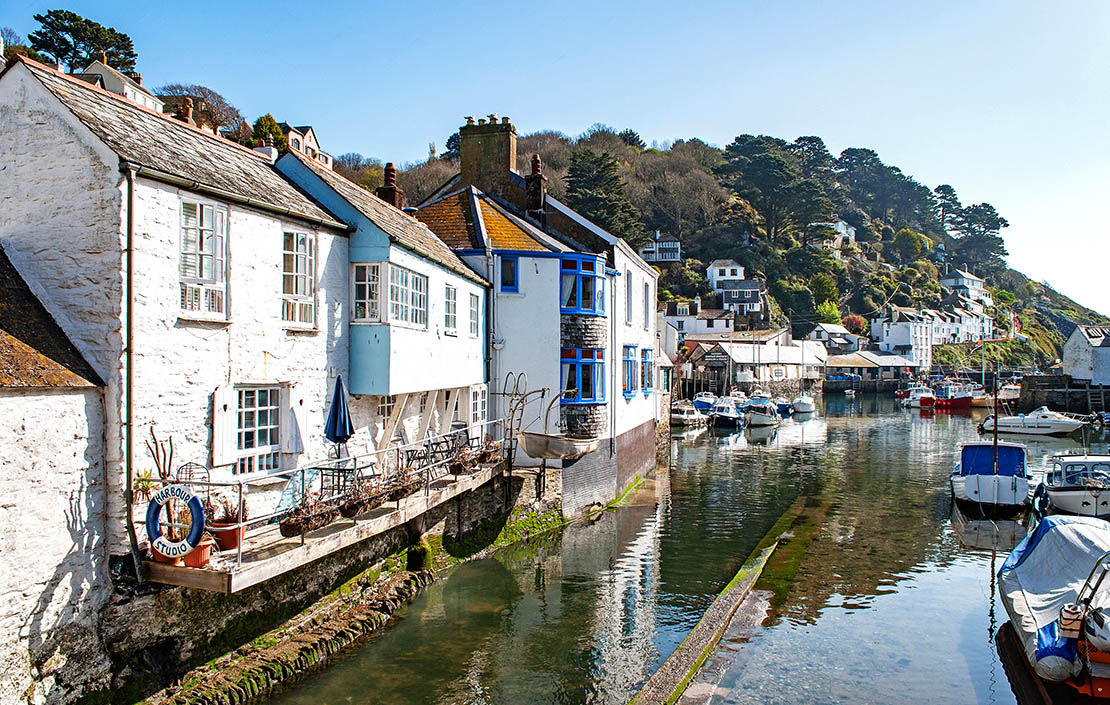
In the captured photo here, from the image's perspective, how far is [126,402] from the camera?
9.68 metres

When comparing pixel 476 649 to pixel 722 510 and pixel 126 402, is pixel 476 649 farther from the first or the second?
pixel 722 510

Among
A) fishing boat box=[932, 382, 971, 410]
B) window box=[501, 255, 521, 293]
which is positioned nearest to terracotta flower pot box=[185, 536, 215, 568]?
window box=[501, 255, 521, 293]

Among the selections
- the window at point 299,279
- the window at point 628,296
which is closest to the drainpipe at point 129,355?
the window at point 299,279

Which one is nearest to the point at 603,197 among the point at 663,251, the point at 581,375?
the point at 663,251

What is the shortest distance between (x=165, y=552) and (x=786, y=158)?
118 meters

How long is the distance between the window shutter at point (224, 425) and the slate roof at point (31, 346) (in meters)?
1.87

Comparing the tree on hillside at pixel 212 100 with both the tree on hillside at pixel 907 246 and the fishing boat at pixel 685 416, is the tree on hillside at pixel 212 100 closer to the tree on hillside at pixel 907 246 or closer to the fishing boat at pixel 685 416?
the fishing boat at pixel 685 416

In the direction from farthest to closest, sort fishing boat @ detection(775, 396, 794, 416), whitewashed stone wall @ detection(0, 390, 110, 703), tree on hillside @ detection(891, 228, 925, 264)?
tree on hillside @ detection(891, 228, 925, 264), fishing boat @ detection(775, 396, 794, 416), whitewashed stone wall @ detection(0, 390, 110, 703)

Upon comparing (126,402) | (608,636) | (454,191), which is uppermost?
(454,191)

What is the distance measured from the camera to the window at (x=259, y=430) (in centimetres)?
1210

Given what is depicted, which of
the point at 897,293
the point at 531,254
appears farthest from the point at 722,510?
the point at 897,293

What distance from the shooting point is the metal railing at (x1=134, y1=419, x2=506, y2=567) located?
10.3 metres

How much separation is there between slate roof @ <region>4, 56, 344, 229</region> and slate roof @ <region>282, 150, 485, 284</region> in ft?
2.52

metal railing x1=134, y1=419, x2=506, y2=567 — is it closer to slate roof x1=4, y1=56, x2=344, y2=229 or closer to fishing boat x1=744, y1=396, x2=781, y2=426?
slate roof x1=4, y1=56, x2=344, y2=229
